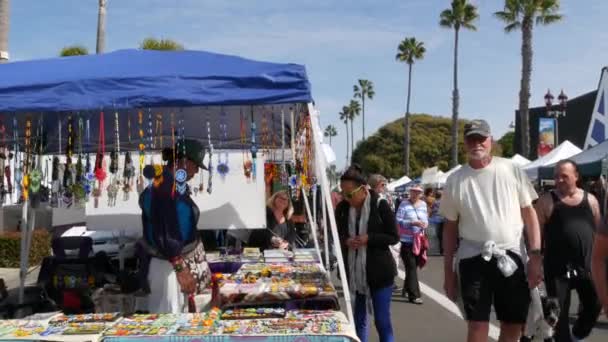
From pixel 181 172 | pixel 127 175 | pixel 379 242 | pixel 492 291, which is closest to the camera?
pixel 492 291

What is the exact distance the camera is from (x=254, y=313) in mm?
4352

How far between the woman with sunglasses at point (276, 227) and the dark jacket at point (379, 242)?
2717mm

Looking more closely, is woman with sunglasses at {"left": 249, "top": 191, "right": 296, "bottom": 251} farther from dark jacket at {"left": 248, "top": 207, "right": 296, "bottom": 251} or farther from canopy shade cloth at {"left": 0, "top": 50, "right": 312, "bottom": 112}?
canopy shade cloth at {"left": 0, "top": 50, "right": 312, "bottom": 112}

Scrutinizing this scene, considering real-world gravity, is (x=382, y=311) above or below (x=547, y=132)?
below

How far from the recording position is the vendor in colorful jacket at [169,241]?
4730mm

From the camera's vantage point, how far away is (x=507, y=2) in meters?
30.9

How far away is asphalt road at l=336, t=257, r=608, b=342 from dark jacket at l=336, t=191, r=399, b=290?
196 cm

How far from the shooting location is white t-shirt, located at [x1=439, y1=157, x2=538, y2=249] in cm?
423

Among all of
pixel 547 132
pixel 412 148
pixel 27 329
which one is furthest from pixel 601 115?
pixel 412 148

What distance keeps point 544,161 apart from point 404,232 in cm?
1058

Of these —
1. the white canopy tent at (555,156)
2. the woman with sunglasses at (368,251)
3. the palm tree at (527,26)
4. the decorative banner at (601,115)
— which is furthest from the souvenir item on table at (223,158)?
the palm tree at (527,26)

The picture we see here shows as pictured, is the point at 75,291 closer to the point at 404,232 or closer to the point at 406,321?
the point at 406,321

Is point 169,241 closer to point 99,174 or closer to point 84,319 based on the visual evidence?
point 84,319

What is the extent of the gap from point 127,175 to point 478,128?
3.88 meters
